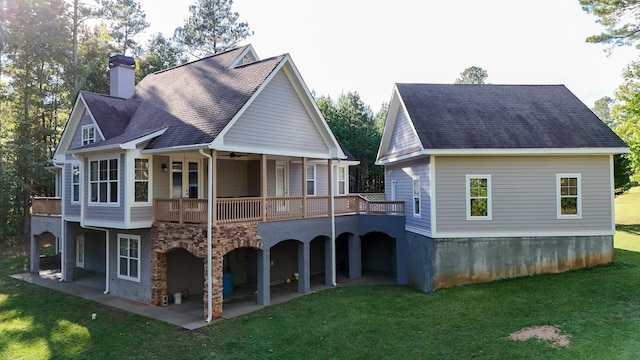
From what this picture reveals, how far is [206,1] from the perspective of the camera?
37.7 m

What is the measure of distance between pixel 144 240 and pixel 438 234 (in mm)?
10423

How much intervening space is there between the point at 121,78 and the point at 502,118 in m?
16.7

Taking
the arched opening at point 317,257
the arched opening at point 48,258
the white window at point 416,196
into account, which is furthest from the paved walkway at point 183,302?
the white window at point 416,196

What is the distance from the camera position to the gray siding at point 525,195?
1448 centimetres

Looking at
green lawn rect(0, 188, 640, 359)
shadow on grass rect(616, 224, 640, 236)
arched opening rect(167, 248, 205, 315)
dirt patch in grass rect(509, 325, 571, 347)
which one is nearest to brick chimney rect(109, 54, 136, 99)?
arched opening rect(167, 248, 205, 315)

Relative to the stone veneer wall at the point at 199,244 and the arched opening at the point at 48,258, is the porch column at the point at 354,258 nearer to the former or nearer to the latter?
the stone veneer wall at the point at 199,244

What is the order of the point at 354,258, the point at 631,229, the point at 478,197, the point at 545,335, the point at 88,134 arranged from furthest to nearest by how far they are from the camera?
the point at 631,229 → the point at 354,258 → the point at 88,134 → the point at 478,197 → the point at 545,335

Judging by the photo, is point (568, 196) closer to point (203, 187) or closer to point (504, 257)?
point (504, 257)

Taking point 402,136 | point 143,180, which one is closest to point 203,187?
point 143,180

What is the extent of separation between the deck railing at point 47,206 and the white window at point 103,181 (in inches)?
247

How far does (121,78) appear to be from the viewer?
1844 cm

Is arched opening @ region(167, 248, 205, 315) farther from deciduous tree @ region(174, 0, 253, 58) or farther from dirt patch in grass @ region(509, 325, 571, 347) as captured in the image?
deciduous tree @ region(174, 0, 253, 58)

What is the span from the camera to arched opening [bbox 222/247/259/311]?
50.1ft

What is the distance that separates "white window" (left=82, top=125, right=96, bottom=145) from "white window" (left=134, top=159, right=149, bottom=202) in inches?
151
